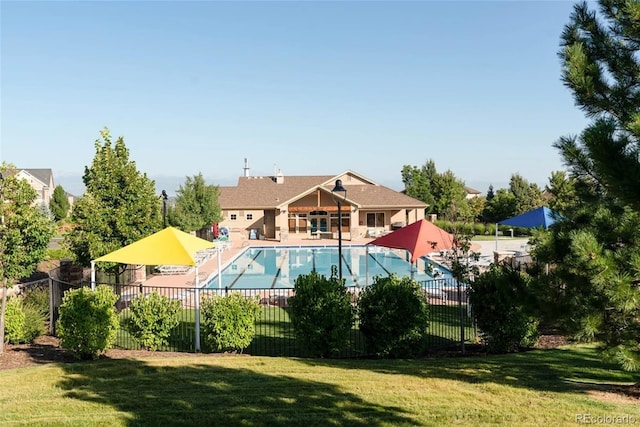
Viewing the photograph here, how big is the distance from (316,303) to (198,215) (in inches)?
962

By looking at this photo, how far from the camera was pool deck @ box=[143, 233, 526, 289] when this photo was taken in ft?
67.6

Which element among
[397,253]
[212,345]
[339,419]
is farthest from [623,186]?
[397,253]

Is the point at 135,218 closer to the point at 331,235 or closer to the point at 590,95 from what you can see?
the point at 590,95

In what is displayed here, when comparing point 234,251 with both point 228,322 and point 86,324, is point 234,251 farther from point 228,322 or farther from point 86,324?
point 86,324

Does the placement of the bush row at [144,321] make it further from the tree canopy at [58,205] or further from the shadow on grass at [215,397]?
the tree canopy at [58,205]

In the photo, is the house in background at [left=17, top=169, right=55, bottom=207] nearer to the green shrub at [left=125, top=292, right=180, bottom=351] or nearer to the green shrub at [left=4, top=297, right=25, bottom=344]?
the green shrub at [left=4, top=297, right=25, bottom=344]

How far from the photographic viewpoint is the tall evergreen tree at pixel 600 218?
540 cm

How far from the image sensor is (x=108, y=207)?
48.4 feet

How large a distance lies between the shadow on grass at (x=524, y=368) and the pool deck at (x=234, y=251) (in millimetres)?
6558

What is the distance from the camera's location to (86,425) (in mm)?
6031

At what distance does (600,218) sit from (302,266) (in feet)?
71.1

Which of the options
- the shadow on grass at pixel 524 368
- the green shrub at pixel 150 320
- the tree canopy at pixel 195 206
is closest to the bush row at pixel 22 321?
the green shrub at pixel 150 320

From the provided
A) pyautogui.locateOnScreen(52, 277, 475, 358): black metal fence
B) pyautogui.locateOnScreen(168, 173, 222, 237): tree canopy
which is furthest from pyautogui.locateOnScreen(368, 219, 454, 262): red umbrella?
pyautogui.locateOnScreen(168, 173, 222, 237): tree canopy

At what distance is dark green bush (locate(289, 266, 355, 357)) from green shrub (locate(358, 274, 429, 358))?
1.56 feet
